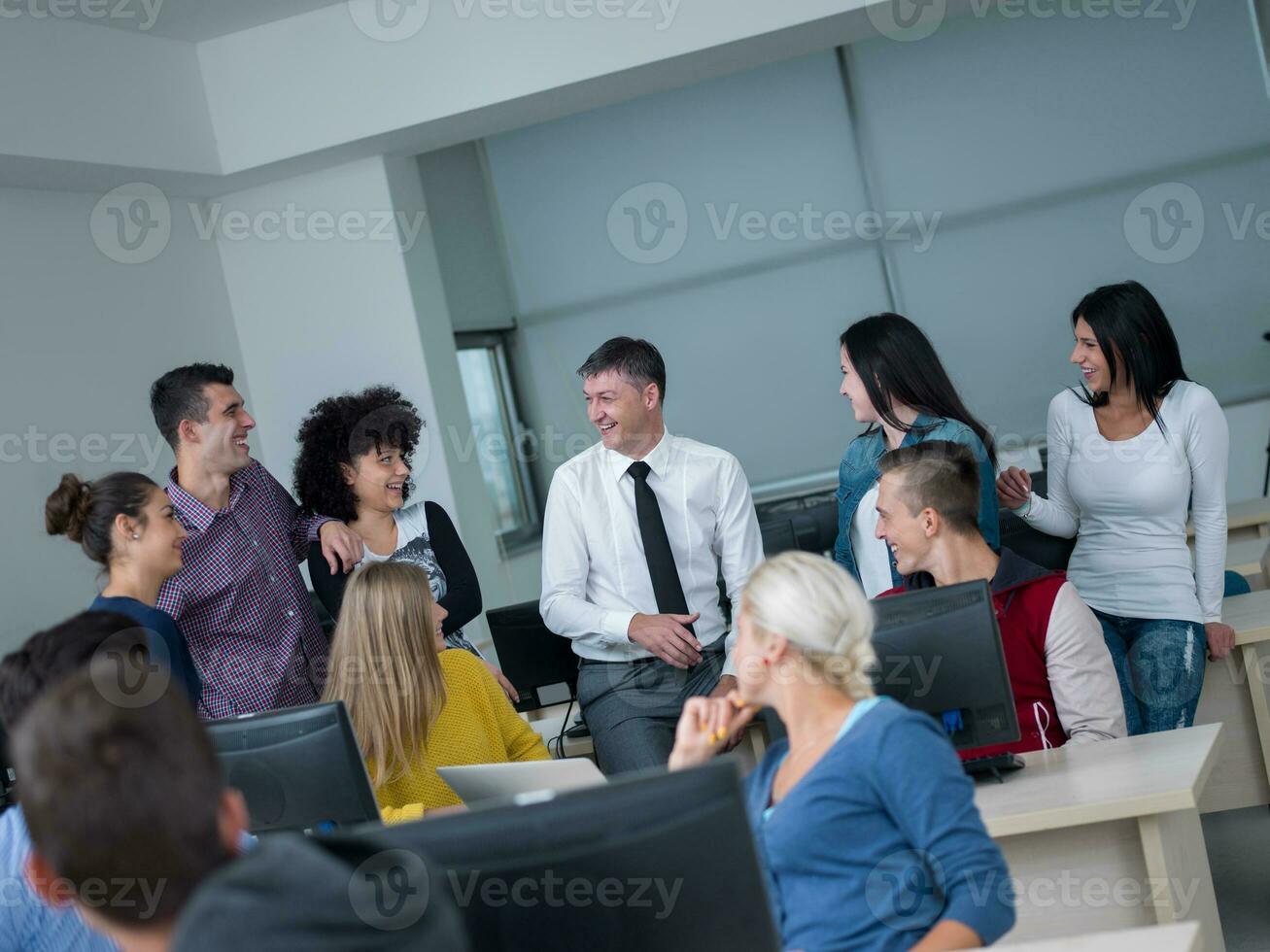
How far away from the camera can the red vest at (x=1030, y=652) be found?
2.54m

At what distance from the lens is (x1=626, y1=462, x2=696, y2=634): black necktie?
3359mm

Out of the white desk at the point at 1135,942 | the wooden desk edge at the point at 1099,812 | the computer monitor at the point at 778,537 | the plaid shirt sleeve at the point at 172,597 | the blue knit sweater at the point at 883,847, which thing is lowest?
the wooden desk edge at the point at 1099,812

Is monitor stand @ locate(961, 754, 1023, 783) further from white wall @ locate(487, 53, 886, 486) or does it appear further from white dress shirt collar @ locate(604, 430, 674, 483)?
white wall @ locate(487, 53, 886, 486)

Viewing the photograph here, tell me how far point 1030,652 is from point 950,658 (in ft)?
1.24

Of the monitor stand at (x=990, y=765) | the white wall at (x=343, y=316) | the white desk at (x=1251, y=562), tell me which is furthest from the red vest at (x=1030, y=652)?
the white wall at (x=343, y=316)

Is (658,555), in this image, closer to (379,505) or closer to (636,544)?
(636,544)

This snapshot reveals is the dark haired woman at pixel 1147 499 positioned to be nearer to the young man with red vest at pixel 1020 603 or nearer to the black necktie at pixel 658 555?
the young man with red vest at pixel 1020 603

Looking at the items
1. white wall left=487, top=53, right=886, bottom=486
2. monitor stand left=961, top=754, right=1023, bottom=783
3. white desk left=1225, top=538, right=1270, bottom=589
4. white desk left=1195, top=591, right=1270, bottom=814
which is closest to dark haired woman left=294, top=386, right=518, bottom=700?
monitor stand left=961, top=754, right=1023, bottom=783

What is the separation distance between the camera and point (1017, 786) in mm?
2287

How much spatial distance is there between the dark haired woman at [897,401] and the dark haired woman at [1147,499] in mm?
338

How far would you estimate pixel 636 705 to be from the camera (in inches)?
128

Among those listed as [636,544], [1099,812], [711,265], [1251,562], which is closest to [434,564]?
[636,544]

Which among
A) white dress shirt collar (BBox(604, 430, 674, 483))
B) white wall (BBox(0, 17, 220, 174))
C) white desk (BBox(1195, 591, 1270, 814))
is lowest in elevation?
white desk (BBox(1195, 591, 1270, 814))

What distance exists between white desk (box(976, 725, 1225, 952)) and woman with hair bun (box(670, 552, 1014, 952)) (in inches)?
18.6
